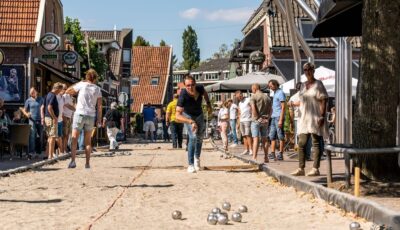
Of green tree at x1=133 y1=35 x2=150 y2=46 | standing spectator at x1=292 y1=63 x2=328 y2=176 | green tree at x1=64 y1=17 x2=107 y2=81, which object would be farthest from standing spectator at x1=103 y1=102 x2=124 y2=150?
green tree at x1=133 y1=35 x2=150 y2=46

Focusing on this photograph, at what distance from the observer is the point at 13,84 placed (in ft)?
90.8

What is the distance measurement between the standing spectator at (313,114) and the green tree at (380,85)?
1.99 m

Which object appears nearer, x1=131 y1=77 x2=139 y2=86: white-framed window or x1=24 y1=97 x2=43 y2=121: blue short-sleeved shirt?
x1=24 y1=97 x2=43 y2=121: blue short-sleeved shirt

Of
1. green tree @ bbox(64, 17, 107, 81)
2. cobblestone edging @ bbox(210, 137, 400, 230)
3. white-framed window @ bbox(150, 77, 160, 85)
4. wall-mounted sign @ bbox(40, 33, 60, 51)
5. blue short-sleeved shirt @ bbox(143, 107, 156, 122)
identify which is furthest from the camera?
white-framed window @ bbox(150, 77, 160, 85)

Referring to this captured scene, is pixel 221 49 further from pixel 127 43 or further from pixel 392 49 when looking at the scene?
pixel 392 49

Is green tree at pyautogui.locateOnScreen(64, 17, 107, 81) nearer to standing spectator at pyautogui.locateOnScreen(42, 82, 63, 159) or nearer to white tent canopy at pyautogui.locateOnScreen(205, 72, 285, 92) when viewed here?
white tent canopy at pyautogui.locateOnScreen(205, 72, 285, 92)

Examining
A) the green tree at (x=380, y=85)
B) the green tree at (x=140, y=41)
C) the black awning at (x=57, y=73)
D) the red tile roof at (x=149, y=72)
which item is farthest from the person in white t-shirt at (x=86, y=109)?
the green tree at (x=140, y=41)

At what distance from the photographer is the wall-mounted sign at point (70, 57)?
3031cm

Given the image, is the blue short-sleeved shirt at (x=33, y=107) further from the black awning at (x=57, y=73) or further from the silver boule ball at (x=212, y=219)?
the silver boule ball at (x=212, y=219)

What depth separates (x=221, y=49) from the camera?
148 meters

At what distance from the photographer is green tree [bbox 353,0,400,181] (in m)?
8.34

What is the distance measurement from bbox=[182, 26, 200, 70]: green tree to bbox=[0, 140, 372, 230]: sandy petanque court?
13049cm

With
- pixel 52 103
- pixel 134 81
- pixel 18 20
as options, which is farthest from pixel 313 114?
pixel 134 81

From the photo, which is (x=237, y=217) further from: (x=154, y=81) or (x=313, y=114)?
(x=154, y=81)
